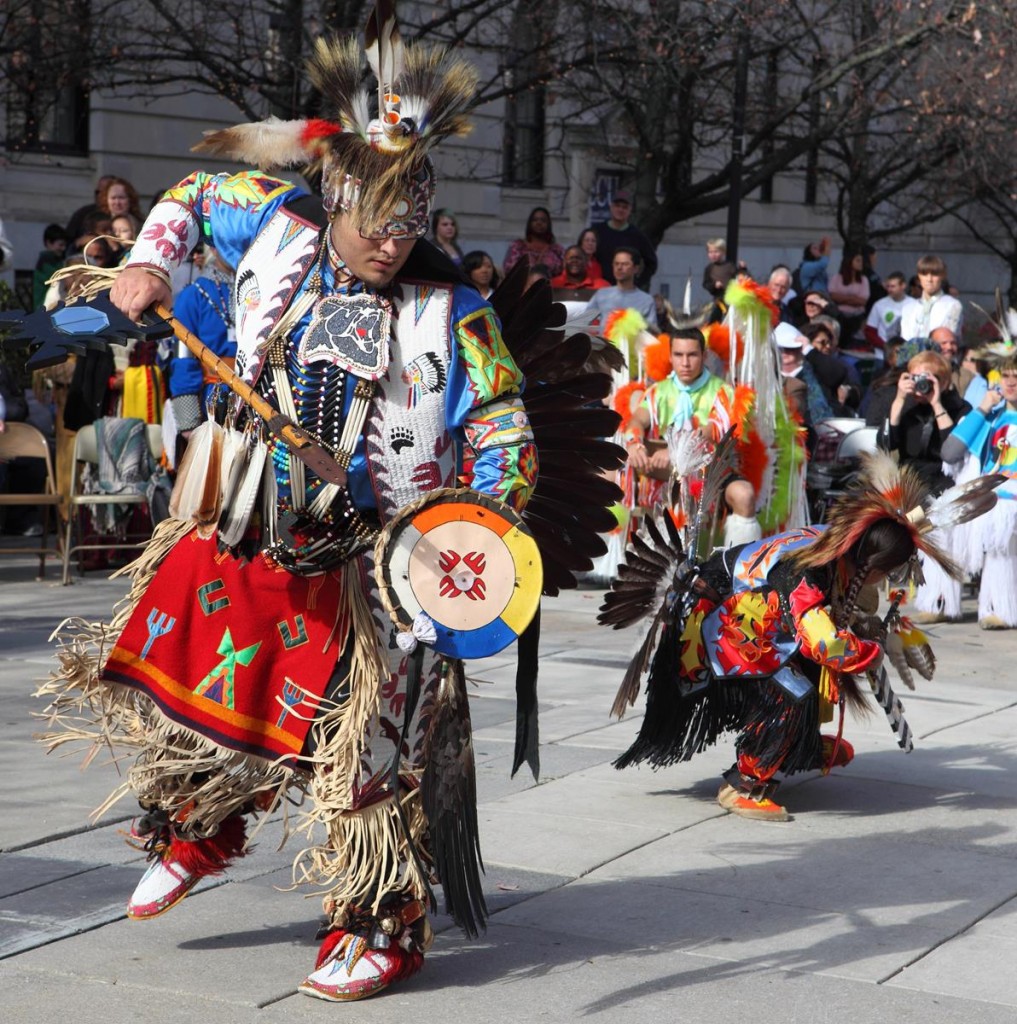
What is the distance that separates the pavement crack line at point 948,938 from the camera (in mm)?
4018

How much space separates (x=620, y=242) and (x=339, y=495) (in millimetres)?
10837

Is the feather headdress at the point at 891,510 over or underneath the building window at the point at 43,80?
underneath

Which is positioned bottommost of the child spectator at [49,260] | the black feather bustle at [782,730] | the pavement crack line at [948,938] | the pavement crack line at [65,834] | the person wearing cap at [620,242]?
the pavement crack line at [948,938]

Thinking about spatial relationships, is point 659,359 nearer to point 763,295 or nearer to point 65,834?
point 763,295

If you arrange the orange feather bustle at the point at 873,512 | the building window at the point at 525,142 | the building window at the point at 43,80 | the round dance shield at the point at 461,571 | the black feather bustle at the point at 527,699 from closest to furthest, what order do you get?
the round dance shield at the point at 461,571
the black feather bustle at the point at 527,699
the orange feather bustle at the point at 873,512
the building window at the point at 43,80
the building window at the point at 525,142

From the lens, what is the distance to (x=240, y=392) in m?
3.74

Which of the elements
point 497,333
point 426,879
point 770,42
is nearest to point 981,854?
point 426,879

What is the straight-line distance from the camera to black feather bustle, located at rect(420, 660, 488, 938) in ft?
12.4

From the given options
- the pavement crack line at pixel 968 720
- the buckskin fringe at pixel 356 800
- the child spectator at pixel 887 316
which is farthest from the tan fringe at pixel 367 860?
the child spectator at pixel 887 316

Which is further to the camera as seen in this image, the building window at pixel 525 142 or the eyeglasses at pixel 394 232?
the building window at pixel 525 142

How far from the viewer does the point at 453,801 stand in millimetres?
3812

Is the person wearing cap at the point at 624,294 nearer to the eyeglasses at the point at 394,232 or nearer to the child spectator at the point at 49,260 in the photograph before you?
the child spectator at the point at 49,260

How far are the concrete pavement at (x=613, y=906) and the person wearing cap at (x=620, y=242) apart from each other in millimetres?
8063

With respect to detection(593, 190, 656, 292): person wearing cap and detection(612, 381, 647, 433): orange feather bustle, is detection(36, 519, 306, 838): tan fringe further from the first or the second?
detection(593, 190, 656, 292): person wearing cap
